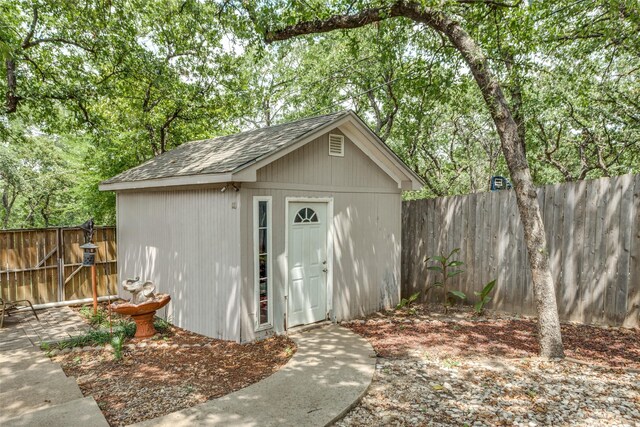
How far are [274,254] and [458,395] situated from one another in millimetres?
3074

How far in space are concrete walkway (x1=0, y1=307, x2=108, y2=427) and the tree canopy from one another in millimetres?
3808

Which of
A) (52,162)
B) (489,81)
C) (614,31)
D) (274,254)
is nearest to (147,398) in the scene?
(274,254)

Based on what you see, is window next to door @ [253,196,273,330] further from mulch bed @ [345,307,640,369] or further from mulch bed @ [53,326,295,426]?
mulch bed @ [345,307,640,369]

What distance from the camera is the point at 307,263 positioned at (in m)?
6.11

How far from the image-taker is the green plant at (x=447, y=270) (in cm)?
695

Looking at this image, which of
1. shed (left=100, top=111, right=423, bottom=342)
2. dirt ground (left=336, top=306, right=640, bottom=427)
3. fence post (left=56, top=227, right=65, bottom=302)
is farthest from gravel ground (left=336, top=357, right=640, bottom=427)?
fence post (left=56, top=227, right=65, bottom=302)

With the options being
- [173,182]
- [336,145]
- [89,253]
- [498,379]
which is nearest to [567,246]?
[498,379]

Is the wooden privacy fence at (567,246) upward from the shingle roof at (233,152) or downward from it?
downward

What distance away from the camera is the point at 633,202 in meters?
5.08

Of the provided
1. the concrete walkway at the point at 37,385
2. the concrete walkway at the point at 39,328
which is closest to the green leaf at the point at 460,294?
the concrete walkway at the point at 37,385

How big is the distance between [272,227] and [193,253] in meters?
1.46

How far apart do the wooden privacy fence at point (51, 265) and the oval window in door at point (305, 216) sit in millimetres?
4642

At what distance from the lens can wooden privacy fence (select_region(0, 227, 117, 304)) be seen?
24.0 ft

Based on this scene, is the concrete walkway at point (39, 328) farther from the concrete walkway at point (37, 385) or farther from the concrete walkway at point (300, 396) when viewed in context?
the concrete walkway at point (300, 396)
